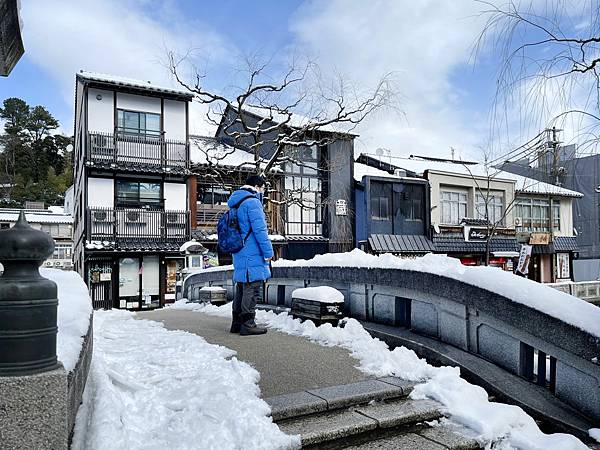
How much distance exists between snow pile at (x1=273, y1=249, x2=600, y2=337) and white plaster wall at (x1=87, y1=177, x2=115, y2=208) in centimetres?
1966

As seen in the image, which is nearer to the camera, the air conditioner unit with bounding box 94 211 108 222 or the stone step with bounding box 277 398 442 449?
the stone step with bounding box 277 398 442 449

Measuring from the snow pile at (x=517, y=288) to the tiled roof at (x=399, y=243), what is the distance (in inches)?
813

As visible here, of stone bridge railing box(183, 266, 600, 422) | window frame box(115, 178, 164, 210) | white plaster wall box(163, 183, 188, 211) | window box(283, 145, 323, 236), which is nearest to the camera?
stone bridge railing box(183, 266, 600, 422)

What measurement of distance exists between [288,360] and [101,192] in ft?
66.9

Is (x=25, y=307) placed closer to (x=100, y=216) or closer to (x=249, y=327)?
(x=249, y=327)

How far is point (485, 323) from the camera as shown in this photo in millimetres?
4277

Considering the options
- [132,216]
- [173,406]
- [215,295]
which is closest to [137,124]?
[132,216]

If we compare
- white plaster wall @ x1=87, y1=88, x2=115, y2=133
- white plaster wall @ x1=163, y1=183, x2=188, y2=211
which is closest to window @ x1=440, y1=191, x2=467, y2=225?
white plaster wall @ x1=163, y1=183, x2=188, y2=211

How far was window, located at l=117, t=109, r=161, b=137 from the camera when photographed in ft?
76.3

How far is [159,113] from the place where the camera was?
2420 cm

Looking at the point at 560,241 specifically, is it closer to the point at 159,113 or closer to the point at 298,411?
the point at 159,113

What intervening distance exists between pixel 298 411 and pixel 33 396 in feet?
5.85

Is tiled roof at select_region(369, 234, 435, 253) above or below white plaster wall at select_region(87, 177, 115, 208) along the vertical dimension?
below

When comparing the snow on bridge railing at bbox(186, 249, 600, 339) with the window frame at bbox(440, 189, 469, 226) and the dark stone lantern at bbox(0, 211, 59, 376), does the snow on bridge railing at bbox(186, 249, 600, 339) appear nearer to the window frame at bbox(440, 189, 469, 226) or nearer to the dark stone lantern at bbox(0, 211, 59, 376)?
the dark stone lantern at bbox(0, 211, 59, 376)
